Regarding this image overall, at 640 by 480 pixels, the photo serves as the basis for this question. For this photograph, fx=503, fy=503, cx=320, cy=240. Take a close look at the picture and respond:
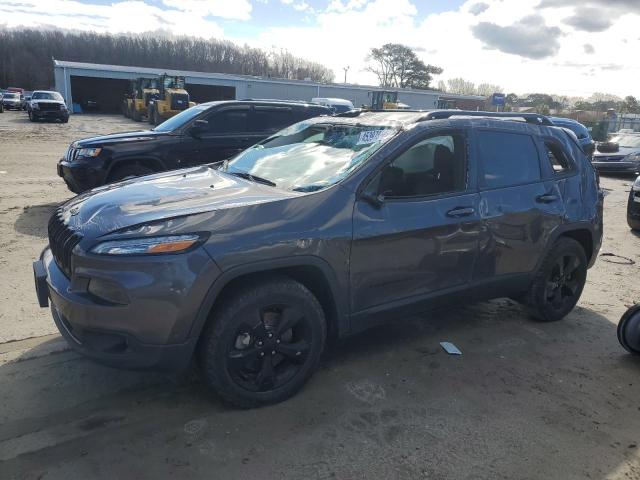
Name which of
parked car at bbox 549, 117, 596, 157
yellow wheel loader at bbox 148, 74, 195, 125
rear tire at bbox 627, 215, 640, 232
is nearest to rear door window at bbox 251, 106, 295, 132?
rear tire at bbox 627, 215, 640, 232

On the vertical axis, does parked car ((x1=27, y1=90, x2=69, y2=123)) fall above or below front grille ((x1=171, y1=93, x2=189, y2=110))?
below

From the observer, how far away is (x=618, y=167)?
16.7 metres

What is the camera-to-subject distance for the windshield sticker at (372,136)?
11.5 feet

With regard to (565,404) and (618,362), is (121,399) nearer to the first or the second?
(565,404)

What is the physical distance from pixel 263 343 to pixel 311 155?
4.88 ft

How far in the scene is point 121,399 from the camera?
10.3 ft

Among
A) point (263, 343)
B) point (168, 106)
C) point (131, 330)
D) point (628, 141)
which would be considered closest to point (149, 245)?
point (131, 330)

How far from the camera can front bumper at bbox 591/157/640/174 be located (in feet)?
54.3

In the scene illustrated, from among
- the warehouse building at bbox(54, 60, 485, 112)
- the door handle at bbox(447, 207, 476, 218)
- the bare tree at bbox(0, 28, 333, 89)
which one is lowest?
the door handle at bbox(447, 207, 476, 218)

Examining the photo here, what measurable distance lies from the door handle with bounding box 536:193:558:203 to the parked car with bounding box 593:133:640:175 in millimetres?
14370

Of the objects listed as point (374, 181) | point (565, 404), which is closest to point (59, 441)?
point (374, 181)

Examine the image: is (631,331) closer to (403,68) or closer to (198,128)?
(198,128)

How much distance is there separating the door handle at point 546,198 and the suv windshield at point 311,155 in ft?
4.77

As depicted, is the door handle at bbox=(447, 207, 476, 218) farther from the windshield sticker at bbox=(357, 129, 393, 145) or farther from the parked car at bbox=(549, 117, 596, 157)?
the parked car at bbox=(549, 117, 596, 157)
